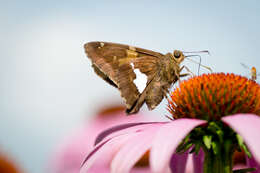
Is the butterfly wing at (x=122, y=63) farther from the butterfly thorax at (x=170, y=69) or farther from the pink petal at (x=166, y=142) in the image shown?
the pink petal at (x=166, y=142)

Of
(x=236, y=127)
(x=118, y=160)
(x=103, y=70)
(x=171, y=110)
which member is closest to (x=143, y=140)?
(x=118, y=160)

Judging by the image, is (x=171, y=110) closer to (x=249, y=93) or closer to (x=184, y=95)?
(x=184, y=95)

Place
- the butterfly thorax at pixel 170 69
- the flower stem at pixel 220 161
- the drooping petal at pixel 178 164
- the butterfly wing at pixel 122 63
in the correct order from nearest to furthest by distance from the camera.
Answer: the flower stem at pixel 220 161, the drooping petal at pixel 178 164, the butterfly thorax at pixel 170 69, the butterfly wing at pixel 122 63

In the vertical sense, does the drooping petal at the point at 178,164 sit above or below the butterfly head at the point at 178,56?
below

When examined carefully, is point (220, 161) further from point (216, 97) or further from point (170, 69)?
point (170, 69)

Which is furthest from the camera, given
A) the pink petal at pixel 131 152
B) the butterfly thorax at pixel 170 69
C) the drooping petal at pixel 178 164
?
the butterfly thorax at pixel 170 69

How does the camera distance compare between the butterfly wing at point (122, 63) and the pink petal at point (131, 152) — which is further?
the butterfly wing at point (122, 63)

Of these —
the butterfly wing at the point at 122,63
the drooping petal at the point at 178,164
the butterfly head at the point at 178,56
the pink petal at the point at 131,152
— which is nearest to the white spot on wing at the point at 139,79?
the butterfly wing at the point at 122,63

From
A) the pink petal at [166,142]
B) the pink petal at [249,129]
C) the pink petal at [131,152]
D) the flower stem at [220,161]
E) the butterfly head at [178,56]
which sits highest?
the butterfly head at [178,56]
